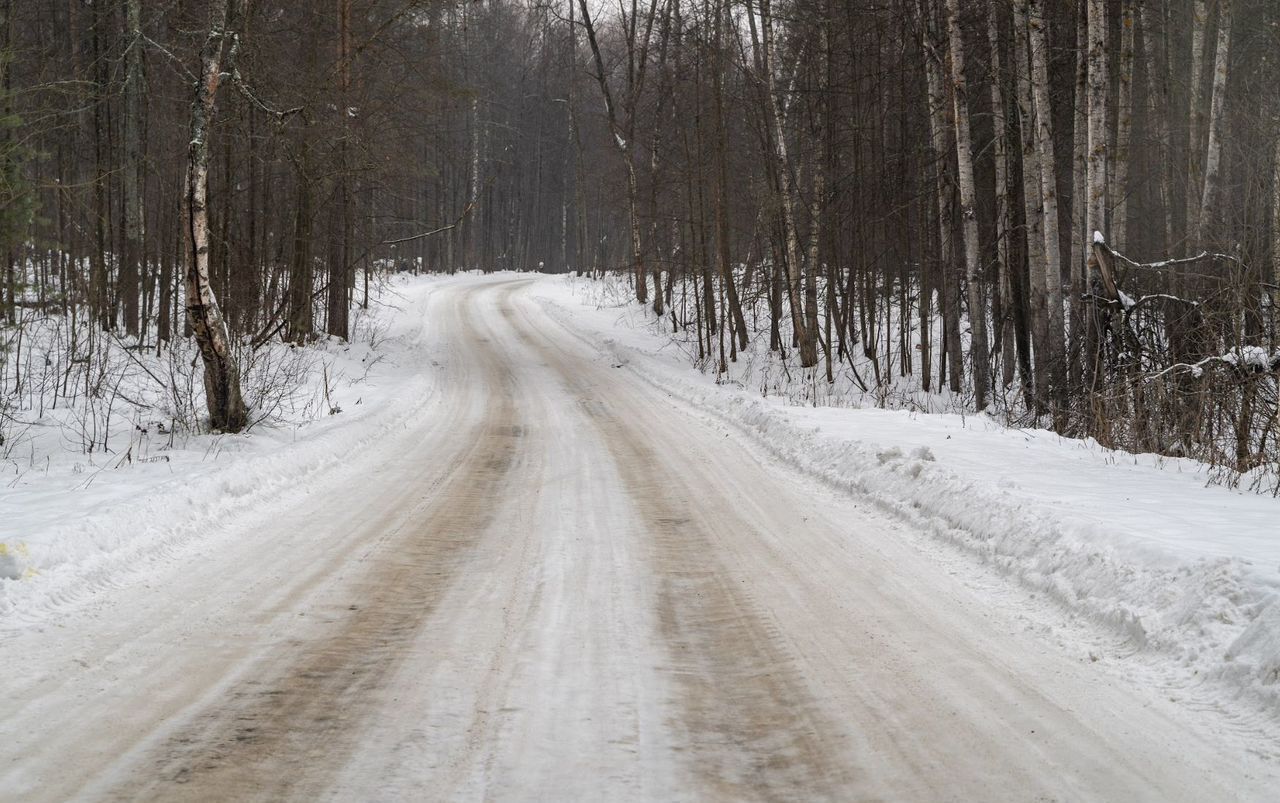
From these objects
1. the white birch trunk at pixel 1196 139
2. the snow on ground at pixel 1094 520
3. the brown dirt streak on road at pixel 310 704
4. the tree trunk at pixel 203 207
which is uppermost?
the white birch trunk at pixel 1196 139

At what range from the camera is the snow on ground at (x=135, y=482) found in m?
5.31

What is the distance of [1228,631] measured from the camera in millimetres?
4160

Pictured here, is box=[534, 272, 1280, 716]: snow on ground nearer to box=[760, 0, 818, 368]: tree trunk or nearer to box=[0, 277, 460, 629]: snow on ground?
box=[0, 277, 460, 629]: snow on ground

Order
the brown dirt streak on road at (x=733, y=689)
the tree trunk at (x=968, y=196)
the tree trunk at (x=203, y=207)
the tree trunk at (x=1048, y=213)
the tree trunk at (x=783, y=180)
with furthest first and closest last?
1. the tree trunk at (x=783, y=180)
2. the tree trunk at (x=968, y=196)
3. the tree trunk at (x=1048, y=213)
4. the tree trunk at (x=203, y=207)
5. the brown dirt streak on road at (x=733, y=689)

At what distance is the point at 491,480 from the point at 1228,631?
648cm

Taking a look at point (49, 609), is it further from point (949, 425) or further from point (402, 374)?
point (402, 374)

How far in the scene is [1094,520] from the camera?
5867mm

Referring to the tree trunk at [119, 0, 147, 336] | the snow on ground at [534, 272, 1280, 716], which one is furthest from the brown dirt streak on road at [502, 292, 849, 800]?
the tree trunk at [119, 0, 147, 336]

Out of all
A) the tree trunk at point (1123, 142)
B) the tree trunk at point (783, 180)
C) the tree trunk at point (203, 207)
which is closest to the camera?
the tree trunk at point (203, 207)

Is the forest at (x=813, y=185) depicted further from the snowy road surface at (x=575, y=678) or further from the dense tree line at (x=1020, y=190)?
the snowy road surface at (x=575, y=678)

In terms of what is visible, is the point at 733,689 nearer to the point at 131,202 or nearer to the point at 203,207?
the point at 203,207

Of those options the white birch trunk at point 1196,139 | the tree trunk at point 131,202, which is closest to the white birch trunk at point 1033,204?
the white birch trunk at point 1196,139

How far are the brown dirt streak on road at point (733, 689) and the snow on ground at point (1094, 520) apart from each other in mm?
1793

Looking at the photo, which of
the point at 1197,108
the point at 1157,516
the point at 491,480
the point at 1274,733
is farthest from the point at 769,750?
the point at 1197,108
